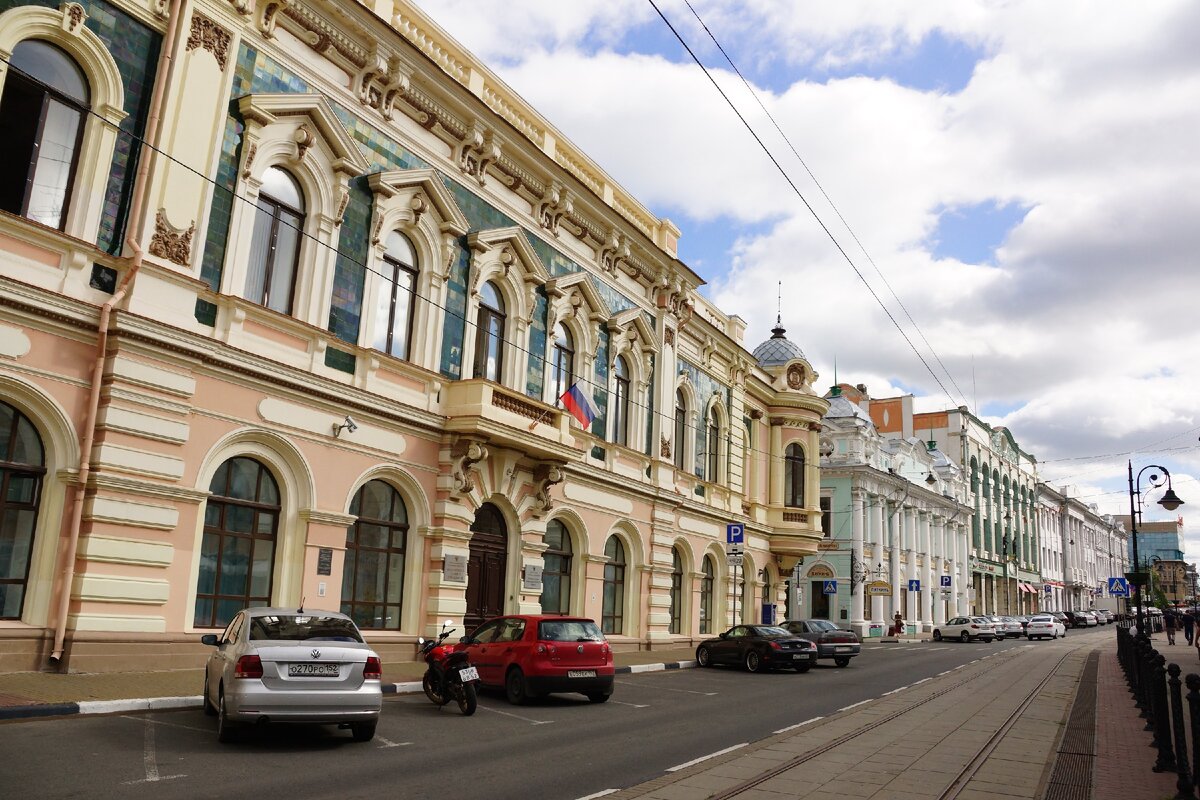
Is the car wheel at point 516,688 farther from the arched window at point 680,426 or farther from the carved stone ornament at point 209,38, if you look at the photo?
the arched window at point 680,426

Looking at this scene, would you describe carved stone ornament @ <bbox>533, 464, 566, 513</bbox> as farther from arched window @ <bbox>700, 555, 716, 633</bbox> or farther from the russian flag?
arched window @ <bbox>700, 555, 716, 633</bbox>

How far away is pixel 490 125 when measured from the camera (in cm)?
2222

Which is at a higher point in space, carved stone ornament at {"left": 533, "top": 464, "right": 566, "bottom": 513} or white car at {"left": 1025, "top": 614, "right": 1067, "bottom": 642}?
carved stone ornament at {"left": 533, "top": 464, "right": 566, "bottom": 513}

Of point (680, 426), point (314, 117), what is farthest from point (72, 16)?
point (680, 426)

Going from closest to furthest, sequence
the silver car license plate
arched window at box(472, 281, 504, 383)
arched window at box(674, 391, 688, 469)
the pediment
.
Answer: the silver car license plate < the pediment < arched window at box(472, 281, 504, 383) < arched window at box(674, 391, 688, 469)

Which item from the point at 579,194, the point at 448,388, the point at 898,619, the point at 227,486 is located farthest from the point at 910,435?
the point at 227,486

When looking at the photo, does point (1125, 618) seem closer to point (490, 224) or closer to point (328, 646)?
point (490, 224)

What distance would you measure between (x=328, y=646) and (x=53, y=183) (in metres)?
8.56

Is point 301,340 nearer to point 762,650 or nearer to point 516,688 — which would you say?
point 516,688

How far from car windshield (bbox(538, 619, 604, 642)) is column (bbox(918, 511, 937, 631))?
53.4 metres

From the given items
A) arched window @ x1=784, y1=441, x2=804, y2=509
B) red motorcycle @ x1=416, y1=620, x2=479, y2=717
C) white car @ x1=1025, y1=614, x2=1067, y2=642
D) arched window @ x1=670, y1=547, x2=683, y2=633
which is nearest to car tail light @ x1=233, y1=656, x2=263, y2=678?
red motorcycle @ x1=416, y1=620, x2=479, y2=717

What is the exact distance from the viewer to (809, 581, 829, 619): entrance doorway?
5428 cm

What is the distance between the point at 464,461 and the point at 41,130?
33.0 ft

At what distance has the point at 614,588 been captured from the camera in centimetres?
2822
